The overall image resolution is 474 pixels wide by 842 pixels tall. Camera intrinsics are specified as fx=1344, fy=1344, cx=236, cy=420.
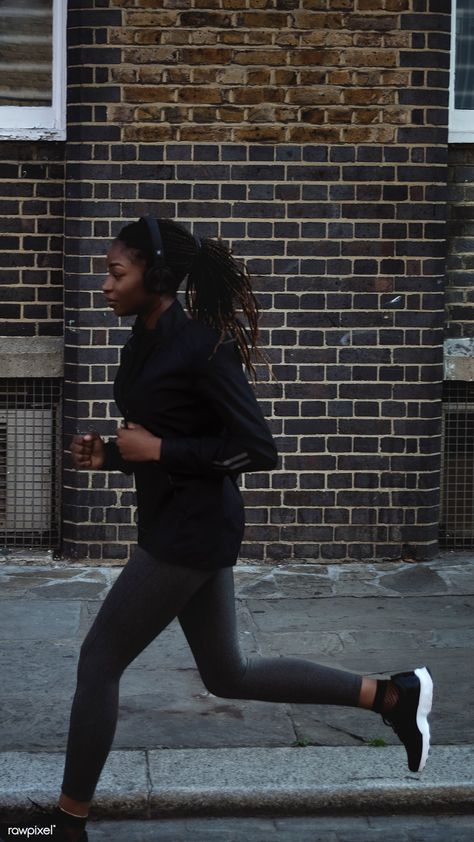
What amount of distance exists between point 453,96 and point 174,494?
5034mm

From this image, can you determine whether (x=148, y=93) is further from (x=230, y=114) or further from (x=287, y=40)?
(x=287, y=40)

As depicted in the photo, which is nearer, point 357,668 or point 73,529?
point 357,668

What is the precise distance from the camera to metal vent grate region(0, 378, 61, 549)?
819 cm

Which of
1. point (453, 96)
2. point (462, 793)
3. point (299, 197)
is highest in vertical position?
point (453, 96)

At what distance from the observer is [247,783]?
15.1 ft

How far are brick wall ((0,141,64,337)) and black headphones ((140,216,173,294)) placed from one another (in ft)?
13.6

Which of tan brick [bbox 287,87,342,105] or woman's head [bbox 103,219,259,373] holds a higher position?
tan brick [bbox 287,87,342,105]

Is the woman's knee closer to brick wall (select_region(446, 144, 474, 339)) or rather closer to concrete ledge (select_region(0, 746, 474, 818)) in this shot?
concrete ledge (select_region(0, 746, 474, 818))

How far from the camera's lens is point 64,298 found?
7.97 meters

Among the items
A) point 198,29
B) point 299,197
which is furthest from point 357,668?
point 198,29

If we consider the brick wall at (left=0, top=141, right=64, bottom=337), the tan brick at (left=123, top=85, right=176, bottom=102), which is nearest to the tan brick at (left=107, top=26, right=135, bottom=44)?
the tan brick at (left=123, top=85, right=176, bottom=102)

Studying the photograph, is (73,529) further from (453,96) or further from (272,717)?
(453,96)

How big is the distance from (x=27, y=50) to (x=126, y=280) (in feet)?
15.1

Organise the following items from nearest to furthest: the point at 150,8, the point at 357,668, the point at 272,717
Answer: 1. the point at 272,717
2. the point at 357,668
3. the point at 150,8
